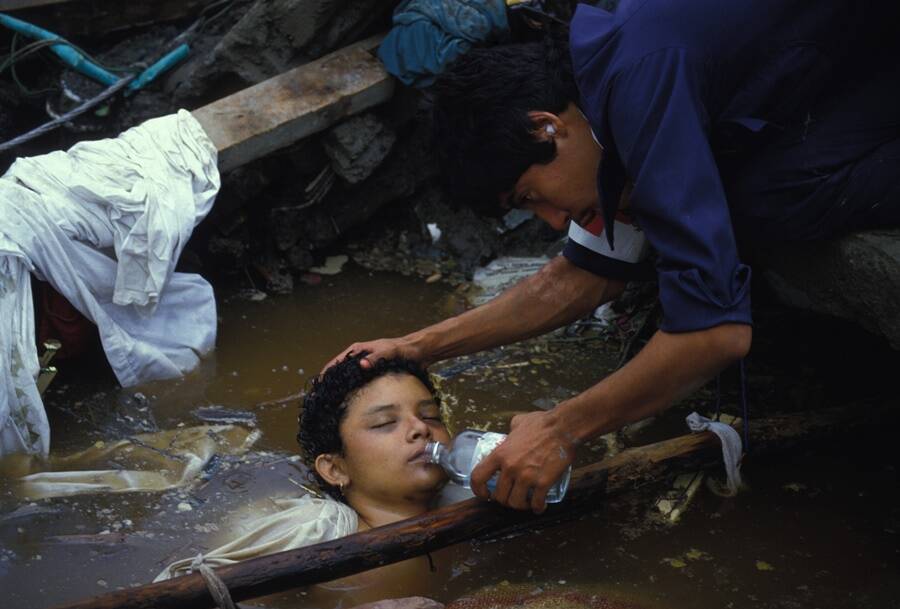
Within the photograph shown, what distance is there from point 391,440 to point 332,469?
34 cm

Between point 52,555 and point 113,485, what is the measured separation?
465 millimetres

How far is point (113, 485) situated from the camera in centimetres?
410

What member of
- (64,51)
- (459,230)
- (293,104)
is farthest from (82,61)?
(459,230)

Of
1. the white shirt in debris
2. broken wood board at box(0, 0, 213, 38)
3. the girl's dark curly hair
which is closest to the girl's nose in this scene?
the girl's dark curly hair

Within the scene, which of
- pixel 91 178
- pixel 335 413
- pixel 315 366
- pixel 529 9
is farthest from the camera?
pixel 529 9

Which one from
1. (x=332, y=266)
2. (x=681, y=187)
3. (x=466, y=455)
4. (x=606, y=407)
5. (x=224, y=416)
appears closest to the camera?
(x=681, y=187)

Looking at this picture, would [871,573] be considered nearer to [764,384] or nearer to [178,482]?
[764,384]

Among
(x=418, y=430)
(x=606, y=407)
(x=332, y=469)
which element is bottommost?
(x=332, y=469)

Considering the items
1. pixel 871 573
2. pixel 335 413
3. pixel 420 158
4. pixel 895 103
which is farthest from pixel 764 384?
pixel 420 158

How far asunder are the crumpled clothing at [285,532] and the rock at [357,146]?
2.44 m

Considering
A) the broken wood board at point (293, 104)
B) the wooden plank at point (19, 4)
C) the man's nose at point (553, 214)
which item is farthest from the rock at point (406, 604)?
the wooden plank at point (19, 4)

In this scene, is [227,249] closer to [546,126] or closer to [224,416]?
[224,416]

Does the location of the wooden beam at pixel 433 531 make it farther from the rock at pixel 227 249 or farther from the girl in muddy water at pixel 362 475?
the rock at pixel 227 249

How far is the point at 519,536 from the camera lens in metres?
3.82
